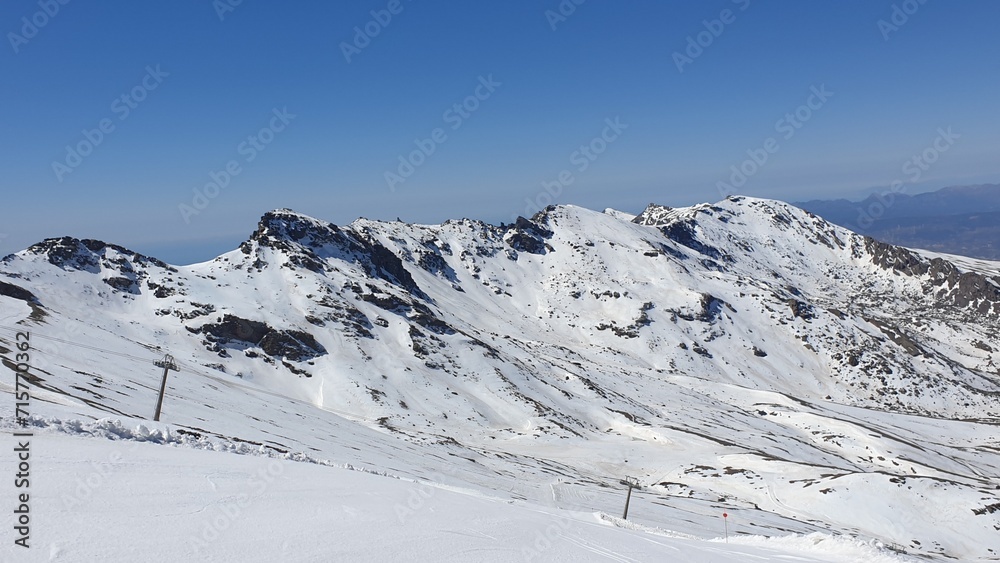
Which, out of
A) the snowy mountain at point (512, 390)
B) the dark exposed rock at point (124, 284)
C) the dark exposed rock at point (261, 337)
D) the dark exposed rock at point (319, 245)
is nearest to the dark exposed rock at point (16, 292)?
the snowy mountain at point (512, 390)

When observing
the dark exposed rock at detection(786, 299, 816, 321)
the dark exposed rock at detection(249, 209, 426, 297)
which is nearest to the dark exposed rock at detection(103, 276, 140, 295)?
the dark exposed rock at detection(249, 209, 426, 297)

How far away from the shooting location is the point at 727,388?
14150 centimetres

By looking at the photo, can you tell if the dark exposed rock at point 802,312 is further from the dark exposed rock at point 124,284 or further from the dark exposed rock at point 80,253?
the dark exposed rock at point 124,284

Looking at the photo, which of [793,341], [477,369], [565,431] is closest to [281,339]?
[477,369]

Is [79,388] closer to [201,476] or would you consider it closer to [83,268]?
[201,476]

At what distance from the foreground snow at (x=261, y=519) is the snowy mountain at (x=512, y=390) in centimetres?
443

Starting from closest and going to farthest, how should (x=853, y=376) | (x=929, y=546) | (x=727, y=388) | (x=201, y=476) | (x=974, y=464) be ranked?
(x=201, y=476) < (x=929, y=546) < (x=974, y=464) < (x=727, y=388) < (x=853, y=376)

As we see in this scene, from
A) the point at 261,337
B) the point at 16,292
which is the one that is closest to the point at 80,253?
the point at 16,292

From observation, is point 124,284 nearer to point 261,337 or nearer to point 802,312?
point 261,337

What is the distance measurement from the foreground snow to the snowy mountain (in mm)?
4426

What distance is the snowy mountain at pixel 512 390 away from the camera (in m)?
51.3

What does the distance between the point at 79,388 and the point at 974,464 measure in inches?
5232

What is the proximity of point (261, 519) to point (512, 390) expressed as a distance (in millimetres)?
92911

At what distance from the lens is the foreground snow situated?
11156 mm
